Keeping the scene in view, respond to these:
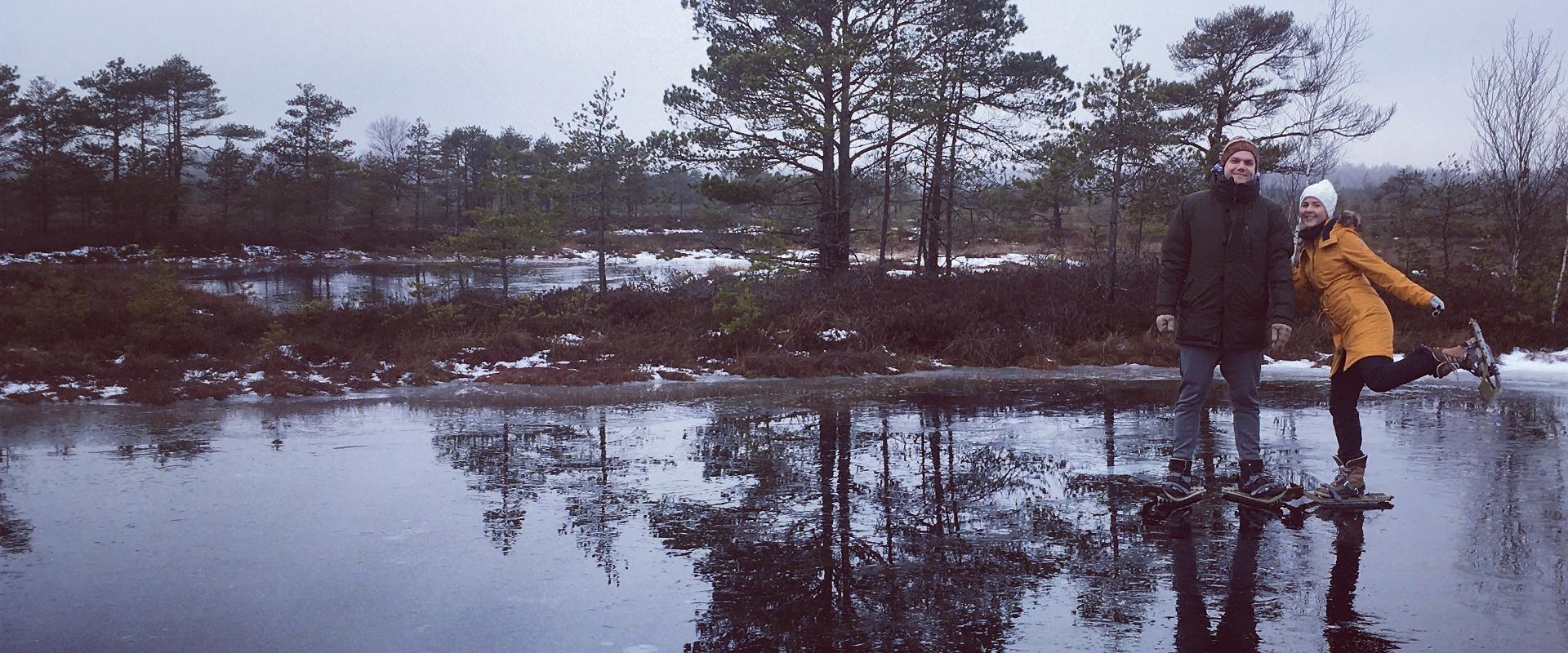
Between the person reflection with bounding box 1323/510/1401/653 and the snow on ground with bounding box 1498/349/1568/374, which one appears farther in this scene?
the snow on ground with bounding box 1498/349/1568/374

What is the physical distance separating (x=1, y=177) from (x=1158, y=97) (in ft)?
190

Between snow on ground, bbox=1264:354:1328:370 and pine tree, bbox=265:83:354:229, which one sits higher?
pine tree, bbox=265:83:354:229

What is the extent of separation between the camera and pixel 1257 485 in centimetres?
565

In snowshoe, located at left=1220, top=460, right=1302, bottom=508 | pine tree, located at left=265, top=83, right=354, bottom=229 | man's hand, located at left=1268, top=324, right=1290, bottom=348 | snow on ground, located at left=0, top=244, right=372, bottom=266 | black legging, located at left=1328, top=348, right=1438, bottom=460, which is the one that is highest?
pine tree, located at left=265, top=83, right=354, bottom=229

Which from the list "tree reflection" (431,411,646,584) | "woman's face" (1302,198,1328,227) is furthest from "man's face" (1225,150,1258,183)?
"tree reflection" (431,411,646,584)

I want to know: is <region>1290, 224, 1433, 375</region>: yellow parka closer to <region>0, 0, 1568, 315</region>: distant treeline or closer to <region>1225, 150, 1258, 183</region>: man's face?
<region>1225, 150, 1258, 183</region>: man's face

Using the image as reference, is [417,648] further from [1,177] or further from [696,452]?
[1,177]

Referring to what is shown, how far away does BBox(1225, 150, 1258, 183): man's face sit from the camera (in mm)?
5461

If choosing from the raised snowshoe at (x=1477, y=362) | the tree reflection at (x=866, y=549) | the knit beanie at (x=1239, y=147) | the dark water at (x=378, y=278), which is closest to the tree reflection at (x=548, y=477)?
the tree reflection at (x=866, y=549)

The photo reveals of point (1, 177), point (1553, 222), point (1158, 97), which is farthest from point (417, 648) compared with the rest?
point (1, 177)

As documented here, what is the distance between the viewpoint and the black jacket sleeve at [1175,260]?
18.6ft

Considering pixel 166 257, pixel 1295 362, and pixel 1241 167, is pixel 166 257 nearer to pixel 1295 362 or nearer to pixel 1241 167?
pixel 1295 362

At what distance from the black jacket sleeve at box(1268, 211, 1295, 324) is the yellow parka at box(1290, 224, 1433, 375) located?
377mm

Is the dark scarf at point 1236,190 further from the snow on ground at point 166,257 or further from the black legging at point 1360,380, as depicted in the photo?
the snow on ground at point 166,257
